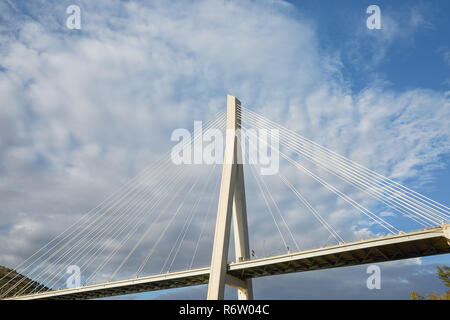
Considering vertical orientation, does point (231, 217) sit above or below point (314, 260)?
above

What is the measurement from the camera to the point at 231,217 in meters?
28.8

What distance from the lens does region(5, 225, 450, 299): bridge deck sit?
22141mm

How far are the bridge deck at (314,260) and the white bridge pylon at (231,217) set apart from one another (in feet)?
4.04

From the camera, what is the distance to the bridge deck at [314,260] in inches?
872

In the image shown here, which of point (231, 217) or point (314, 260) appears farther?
point (231, 217)

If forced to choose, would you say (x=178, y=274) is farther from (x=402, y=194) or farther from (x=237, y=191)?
(x=402, y=194)

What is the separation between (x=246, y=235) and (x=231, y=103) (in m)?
12.9

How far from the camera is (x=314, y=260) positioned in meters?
26.8

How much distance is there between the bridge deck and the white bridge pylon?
1.23 metres

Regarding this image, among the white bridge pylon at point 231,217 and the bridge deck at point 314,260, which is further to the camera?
the white bridge pylon at point 231,217

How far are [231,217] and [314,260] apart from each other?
742 cm

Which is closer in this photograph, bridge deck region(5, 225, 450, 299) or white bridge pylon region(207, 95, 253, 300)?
bridge deck region(5, 225, 450, 299)

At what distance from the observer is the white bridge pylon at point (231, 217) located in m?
26.9
